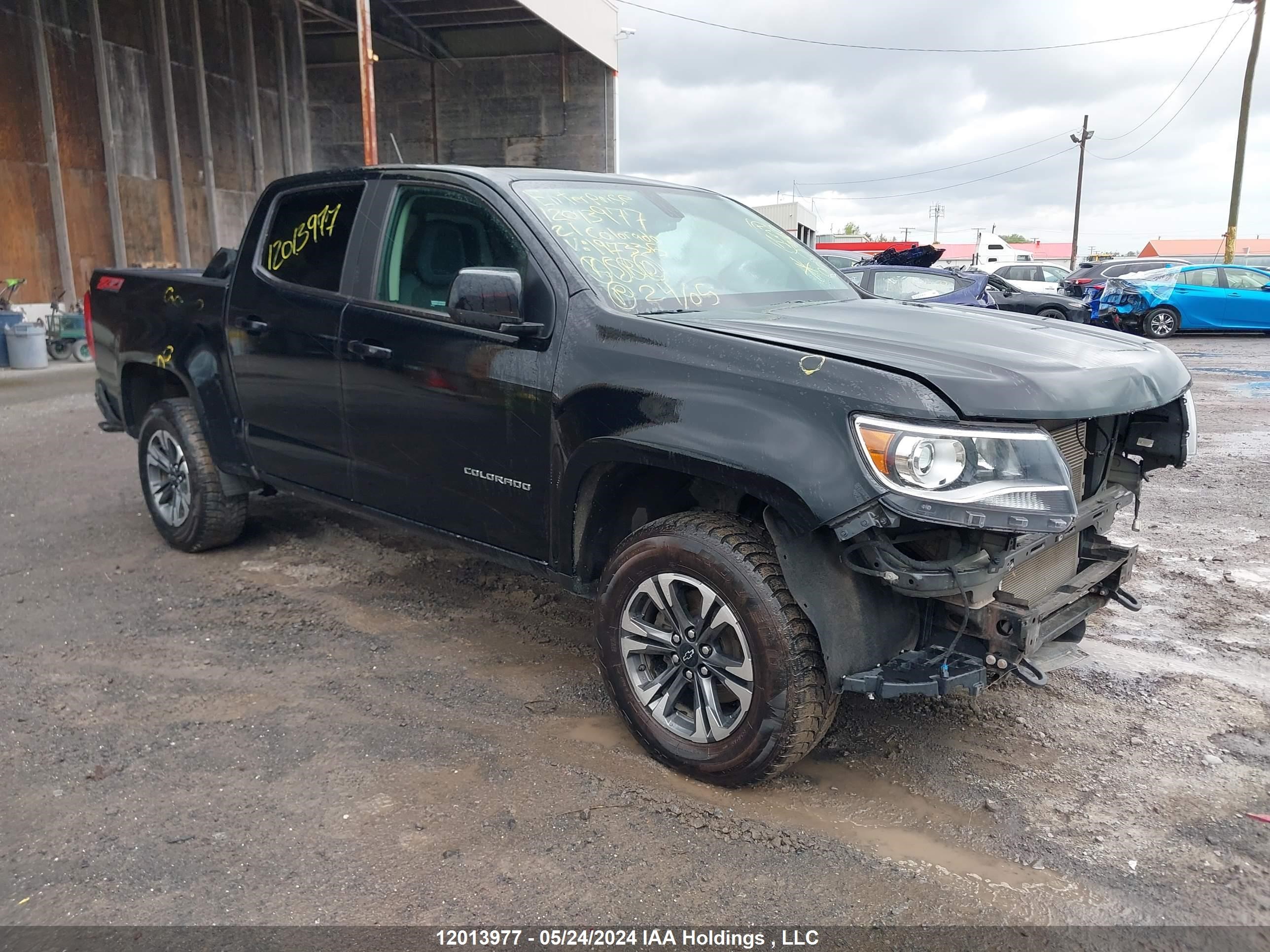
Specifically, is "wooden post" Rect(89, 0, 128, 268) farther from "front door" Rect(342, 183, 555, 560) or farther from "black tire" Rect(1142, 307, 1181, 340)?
"black tire" Rect(1142, 307, 1181, 340)

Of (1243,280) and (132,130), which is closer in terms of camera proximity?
(132,130)

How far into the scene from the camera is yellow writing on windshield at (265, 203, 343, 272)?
4375mm

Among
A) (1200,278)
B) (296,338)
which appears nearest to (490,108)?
(1200,278)

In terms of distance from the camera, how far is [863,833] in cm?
291

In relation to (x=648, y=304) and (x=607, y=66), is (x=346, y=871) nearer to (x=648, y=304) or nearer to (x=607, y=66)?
(x=648, y=304)

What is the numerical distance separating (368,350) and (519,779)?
71.8 inches

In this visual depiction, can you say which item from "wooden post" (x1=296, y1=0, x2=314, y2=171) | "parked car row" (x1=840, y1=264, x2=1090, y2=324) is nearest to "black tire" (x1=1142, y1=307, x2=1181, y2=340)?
"parked car row" (x1=840, y1=264, x2=1090, y2=324)

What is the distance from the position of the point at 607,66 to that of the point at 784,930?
2386 centimetres

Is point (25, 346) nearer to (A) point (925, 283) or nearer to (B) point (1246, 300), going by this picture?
(A) point (925, 283)

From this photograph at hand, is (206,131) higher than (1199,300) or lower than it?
higher

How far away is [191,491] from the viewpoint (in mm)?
5207

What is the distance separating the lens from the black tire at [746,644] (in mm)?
2852

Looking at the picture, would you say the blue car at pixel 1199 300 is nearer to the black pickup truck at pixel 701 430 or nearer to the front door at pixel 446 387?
the black pickup truck at pixel 701 430

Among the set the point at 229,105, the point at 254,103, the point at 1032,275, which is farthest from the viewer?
the point at 1032,275
